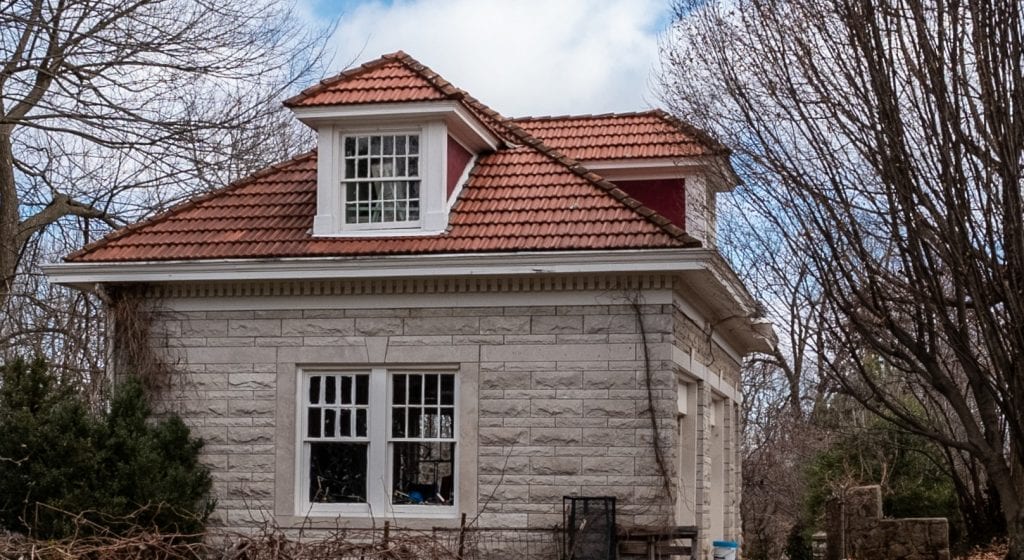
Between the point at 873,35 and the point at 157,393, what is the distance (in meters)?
8.34

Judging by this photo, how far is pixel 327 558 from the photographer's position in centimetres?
794

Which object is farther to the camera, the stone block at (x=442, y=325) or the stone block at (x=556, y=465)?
the stone block at (x=442, y=325)

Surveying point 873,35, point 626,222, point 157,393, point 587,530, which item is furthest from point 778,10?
point 157,393

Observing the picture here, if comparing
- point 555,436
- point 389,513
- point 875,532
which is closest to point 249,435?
point 389,513

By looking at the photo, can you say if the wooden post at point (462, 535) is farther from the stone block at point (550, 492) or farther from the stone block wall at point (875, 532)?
the stone block wall at point (875, 532)

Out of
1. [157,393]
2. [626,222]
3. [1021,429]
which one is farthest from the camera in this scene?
[157,393]

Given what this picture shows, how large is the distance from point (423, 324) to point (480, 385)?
880 millimetres

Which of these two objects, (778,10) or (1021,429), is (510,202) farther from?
(1021,429)

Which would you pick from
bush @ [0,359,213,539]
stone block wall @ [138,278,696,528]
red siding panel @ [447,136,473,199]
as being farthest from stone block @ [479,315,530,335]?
bush @ [0,359,213,539]

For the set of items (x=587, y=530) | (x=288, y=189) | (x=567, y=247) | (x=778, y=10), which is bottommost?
(x=587, y=530)

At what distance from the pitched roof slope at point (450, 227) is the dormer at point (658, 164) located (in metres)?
1.50

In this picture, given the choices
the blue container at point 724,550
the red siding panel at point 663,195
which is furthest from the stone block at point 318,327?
the blue container at point 724,550

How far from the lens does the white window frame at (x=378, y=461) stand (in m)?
14.3

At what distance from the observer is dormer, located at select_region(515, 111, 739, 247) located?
53.0 feet
